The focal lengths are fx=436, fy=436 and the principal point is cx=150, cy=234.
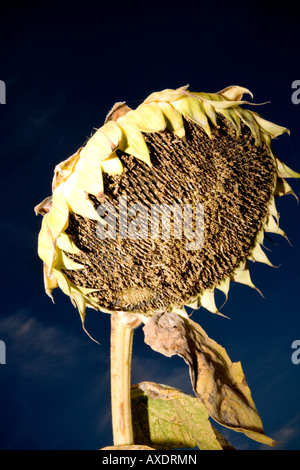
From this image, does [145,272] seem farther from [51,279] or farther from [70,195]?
[70,195]

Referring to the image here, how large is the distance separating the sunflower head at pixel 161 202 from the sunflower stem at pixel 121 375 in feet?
0.22

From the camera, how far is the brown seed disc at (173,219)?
3.60 ft

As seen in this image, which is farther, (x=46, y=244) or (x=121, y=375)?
(x=121, y=375)

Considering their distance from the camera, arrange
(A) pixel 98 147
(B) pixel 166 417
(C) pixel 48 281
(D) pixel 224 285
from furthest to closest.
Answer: (B) pixel 166 417, (D) pixel 224 285, (C) pixel 48 281, (A) pixel 98 147

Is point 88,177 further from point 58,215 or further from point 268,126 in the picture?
A: point 268,126

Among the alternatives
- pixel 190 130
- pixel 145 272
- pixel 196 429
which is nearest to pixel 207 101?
pixel 190 130

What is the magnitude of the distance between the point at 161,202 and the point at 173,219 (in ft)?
0.26

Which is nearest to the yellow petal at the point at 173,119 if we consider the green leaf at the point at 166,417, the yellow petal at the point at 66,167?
the yellow petal at the point at 66,167

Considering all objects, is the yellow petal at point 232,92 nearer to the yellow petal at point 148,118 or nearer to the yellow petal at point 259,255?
the yellow petal at point 148,118

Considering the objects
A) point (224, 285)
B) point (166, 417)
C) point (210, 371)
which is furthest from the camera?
point (166, 417)

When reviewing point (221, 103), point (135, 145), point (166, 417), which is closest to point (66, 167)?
point (135, 145)

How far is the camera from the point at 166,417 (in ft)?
5.65

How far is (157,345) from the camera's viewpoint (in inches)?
55.3

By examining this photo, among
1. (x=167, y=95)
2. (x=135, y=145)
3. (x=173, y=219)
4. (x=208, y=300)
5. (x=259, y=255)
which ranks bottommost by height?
(x=208, y=300)
